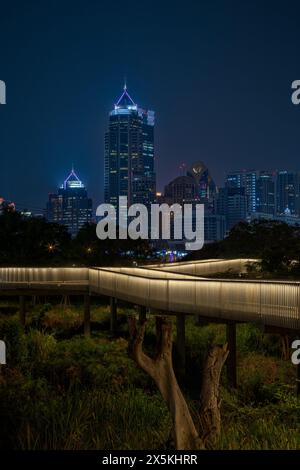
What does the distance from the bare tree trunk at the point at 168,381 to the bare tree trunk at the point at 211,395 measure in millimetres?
553

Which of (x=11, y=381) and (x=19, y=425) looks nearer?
(x=19, y=425)

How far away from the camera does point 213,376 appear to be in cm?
977

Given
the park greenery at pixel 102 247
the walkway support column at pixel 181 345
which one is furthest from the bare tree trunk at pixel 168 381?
the park greenery at pixel 102 247

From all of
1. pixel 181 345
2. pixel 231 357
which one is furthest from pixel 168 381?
pixel 181 345

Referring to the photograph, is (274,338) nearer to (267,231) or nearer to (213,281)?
(213,281)

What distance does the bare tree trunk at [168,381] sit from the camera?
9094mm

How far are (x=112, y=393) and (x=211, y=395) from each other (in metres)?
7.32

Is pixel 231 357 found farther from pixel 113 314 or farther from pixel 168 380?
pixel 113 314

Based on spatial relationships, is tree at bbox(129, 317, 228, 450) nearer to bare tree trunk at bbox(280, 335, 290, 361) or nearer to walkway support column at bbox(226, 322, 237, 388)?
walkway support column at bbox(226, 322, 237, 388)

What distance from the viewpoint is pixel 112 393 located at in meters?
16.8

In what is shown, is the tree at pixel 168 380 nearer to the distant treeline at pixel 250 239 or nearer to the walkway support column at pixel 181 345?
the walkway support column at pixel 181 345

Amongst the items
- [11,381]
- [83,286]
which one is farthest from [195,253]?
[11,381]

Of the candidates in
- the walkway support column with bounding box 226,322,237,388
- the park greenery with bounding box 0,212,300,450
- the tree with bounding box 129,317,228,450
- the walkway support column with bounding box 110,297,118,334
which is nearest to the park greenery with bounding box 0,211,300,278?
the park greenery with bounding box 0,212,300,450
